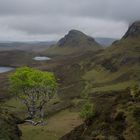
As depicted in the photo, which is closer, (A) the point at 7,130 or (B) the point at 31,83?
(A) the point at 7,130

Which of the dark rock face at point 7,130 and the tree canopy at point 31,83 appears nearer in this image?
the dark rock face at point 7,130

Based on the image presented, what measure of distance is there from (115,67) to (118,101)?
143m

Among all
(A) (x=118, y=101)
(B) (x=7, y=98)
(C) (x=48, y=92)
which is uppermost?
(A) (x=118, y=101)

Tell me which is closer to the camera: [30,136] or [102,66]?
[30,136]

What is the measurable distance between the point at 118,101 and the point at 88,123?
4140mm

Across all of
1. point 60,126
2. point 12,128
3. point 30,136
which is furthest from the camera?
point 60,126

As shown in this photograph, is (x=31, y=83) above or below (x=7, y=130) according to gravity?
above

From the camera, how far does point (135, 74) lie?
15812 centimetres

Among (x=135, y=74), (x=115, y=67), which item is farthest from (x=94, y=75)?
(x=135, y=74)

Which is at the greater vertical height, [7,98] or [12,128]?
[12,128]

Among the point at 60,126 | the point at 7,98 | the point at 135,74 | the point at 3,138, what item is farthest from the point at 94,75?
the point at 3,138

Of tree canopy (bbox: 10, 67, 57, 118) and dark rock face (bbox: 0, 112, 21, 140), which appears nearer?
dark rock face (bbox: 0, 112, 21, 140)

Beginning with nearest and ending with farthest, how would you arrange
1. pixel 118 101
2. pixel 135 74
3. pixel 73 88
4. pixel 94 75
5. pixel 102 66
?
pixel 118 101 < pixel 73 88 < pixel 135 74 < pixel 94 75 < pixel 102 66

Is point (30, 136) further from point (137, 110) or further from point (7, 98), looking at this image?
point (7, 98)
